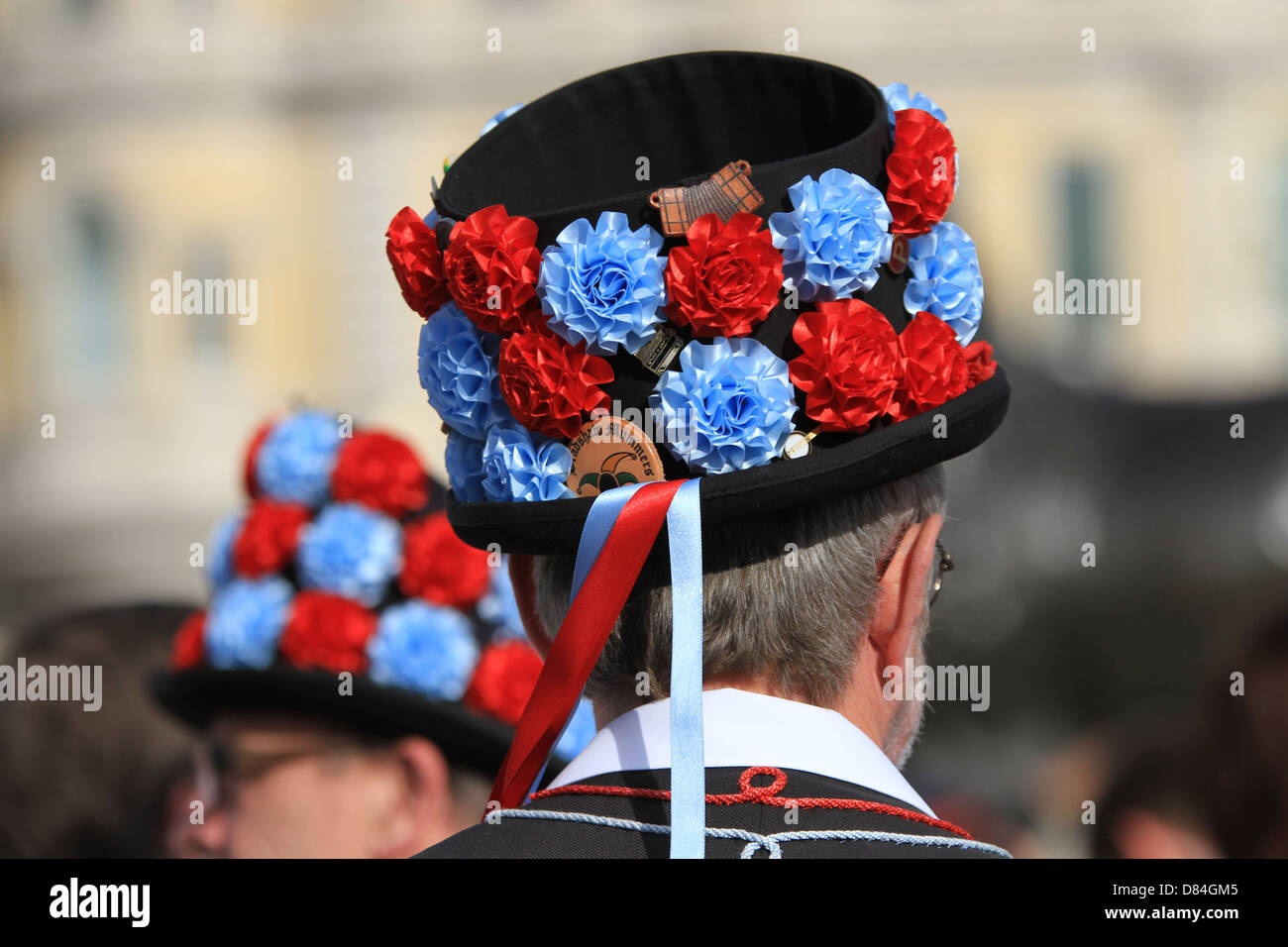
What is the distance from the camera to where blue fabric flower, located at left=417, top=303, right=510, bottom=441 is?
204cm

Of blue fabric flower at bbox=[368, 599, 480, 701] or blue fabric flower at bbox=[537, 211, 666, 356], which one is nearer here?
blue fabric flower at bbox=[537, 211, 666, 356]

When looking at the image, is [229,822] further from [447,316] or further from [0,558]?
[0,558]

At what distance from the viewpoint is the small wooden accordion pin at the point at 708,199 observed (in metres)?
1.95

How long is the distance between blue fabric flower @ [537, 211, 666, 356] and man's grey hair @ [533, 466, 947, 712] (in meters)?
0.29

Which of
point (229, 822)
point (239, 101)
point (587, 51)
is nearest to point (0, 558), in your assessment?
point (239, 101)

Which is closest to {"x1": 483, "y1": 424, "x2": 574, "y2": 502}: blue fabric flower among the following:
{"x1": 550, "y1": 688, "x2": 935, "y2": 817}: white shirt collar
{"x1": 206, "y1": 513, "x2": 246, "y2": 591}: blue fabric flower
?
{"x1": 550, "y1": 688, "x2": 935, "y2": 817}: white shirt collar

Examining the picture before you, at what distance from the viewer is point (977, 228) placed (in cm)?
2198

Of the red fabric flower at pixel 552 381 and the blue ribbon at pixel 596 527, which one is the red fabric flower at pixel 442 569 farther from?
the blue ribbon at pixel 596 527

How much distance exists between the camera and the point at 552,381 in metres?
1.95

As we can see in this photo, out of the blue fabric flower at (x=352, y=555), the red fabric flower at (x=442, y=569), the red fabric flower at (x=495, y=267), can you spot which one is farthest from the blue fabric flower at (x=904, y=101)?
the blue fabric flower at (x=352, y=555)

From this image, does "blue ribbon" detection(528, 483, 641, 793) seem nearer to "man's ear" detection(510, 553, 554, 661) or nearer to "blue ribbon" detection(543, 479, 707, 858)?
"blue ribbon" detection(543, 479, 707, 858)

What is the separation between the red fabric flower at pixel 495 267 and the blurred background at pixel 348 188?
17665 millimetres

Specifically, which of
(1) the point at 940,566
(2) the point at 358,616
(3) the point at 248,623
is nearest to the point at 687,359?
(1) the point at 940,566

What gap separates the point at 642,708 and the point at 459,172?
86 centimetres
